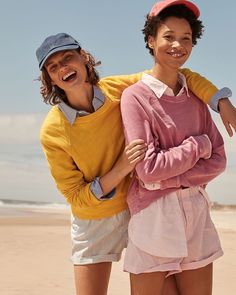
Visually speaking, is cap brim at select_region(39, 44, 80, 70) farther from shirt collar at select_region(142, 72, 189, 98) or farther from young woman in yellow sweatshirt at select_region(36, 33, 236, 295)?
shirt collar at select_region(142, 72, 189, 98)

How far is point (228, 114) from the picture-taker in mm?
2461

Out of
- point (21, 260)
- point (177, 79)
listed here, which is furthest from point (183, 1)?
point (21, 260)

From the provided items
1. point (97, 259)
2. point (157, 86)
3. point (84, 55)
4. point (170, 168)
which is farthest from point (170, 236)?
point (84, 55)

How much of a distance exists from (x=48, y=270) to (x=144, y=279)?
16.2 feet

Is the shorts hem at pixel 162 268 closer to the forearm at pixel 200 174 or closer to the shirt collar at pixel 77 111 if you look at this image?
the forearm at pixel 200 174

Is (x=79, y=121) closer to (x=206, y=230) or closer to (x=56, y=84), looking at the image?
(x=56, y=84)

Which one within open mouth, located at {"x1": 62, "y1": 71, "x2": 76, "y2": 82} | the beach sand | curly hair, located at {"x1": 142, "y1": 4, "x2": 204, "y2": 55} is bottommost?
the beach sand

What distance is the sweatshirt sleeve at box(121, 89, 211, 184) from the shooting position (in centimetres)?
228

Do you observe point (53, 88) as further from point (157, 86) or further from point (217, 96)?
point (217, 96)

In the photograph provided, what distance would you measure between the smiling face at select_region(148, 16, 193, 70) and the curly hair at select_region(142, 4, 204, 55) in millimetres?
21

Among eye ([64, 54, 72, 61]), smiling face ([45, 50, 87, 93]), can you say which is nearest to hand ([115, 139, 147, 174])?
smiling face ([45, 50, 87, 93])

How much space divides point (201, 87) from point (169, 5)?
396 millimetres

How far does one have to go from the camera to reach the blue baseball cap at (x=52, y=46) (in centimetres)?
254

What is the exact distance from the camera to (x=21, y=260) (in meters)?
7.75
